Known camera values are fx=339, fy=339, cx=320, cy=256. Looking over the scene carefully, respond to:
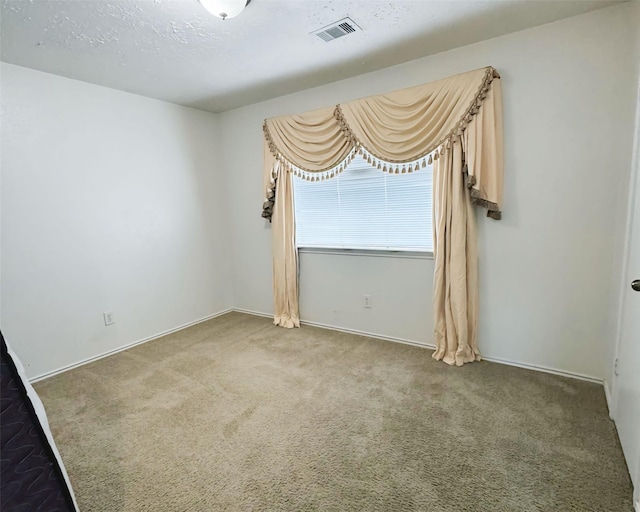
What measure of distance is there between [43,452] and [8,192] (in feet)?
7.80

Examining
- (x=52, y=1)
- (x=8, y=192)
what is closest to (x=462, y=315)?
(x=52, y=1)

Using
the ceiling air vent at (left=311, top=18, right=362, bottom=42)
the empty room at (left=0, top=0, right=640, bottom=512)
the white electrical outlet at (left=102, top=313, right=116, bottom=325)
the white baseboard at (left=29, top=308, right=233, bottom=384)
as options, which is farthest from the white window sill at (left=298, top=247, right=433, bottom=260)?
the white electrical outlet at (left=102, top=313, right=116, bottom=325)

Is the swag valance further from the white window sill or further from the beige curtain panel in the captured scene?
the white window sill

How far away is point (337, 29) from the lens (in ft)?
7.18

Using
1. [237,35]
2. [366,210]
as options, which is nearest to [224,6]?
[237,35]

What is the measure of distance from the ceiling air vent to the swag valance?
690 mm

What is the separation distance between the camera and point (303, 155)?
332 centimetres

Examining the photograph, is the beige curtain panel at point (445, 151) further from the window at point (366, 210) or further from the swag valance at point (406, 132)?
the window at point (366, 210)

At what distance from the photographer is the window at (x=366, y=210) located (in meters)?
2.91

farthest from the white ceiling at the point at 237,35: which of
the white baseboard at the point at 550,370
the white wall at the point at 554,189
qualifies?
the white baseboard at the point at 550,370

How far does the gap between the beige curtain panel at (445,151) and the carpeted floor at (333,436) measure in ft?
1.57

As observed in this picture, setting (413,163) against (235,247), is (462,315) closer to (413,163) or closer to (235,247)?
(413,163)

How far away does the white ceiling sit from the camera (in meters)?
1.92

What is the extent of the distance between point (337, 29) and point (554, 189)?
1809mm
